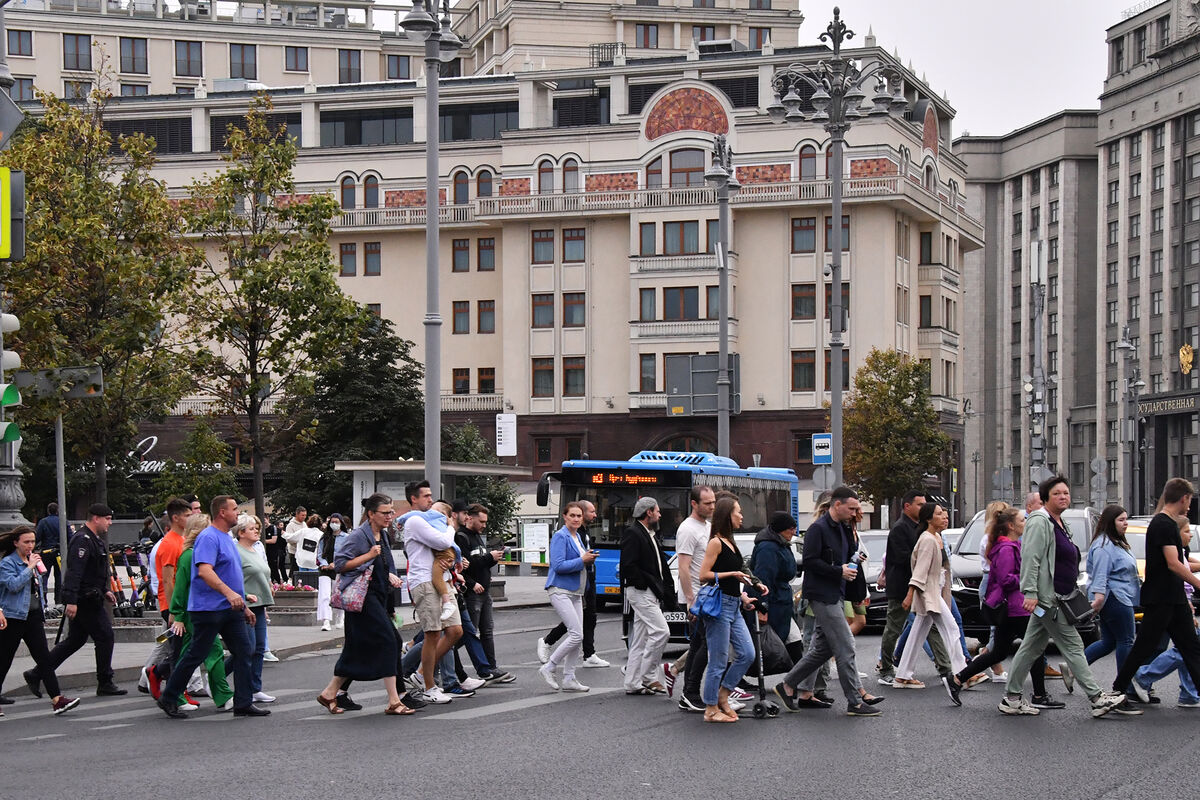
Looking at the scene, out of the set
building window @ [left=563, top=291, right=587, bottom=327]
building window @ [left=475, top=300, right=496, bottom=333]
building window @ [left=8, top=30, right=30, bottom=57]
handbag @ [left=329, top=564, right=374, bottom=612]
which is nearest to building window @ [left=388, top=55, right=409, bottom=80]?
building window @ [left=8, top=30, right=30, bottom=57]

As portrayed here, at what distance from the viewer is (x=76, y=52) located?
83.7 metres

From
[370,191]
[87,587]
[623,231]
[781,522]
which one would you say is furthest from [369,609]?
[370,191]

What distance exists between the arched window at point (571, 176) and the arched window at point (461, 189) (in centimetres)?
462

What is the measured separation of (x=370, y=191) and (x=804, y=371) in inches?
757

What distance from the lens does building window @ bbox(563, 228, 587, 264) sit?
66312 mm

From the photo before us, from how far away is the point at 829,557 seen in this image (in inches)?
507

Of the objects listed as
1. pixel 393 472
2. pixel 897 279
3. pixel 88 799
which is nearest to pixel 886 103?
pixel 393 472

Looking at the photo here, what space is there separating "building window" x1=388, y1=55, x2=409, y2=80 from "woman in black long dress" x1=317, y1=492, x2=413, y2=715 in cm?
7689

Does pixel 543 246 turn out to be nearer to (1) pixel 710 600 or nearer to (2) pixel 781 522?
(2) pixel 781 522

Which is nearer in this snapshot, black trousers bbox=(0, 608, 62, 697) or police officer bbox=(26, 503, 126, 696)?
black trousers bbox=(0, 608, 62, 697)

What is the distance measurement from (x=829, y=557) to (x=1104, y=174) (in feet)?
306

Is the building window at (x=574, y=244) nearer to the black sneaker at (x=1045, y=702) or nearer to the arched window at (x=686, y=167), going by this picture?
the arched window at (x=686, y=167)

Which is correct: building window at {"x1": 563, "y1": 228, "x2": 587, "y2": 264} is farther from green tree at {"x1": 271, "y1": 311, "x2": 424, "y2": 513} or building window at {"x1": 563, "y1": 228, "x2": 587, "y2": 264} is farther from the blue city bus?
the blue city bus

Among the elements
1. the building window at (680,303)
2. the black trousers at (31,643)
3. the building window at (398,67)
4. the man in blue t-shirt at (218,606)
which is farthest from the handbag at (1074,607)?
the building window at (398,67)
